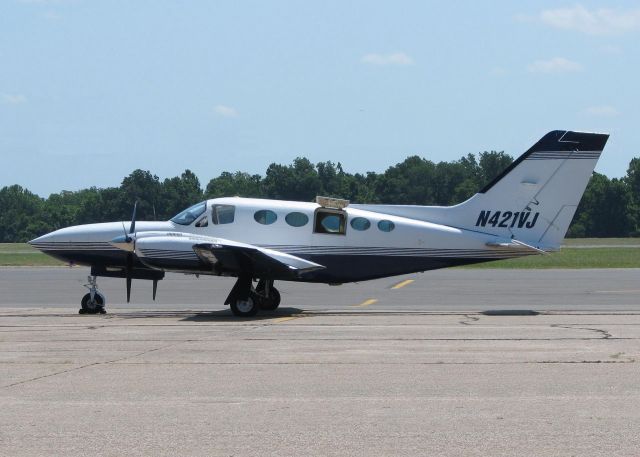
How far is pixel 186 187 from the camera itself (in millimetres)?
77000

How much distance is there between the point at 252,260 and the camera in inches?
793

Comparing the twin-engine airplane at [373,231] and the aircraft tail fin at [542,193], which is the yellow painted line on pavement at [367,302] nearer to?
the twin-engine airplane at [373,231]

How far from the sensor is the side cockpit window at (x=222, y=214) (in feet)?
70.3

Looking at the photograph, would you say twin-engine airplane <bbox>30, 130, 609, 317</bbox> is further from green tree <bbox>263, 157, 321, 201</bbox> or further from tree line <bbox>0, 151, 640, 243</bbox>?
green tree <bbox>263, 157, 321, 201</bbox>

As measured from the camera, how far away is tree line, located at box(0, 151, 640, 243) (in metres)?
74.7

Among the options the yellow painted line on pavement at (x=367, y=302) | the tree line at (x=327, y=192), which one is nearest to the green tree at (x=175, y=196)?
the tree line at (x=327, y=192)

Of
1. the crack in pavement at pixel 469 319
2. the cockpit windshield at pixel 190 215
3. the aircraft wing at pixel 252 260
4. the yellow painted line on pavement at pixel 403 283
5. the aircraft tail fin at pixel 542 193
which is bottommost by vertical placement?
the yellow painted line on pavement at pixel 403 283

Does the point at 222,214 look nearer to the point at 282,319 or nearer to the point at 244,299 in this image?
the point at 244,299

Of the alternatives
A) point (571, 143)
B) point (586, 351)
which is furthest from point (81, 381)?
point (571, 143)

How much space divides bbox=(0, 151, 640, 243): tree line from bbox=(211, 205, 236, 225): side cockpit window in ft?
146

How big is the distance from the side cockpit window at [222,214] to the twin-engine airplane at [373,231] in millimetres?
23

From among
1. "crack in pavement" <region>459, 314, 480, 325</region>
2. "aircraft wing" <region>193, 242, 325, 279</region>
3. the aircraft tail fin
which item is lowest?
"crack in pavement" <region>459, 314, 480, 325</region>

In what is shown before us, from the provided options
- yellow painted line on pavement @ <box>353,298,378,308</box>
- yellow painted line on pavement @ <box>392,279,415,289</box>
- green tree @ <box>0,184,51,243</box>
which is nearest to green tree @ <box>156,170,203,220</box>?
green tree @ <box>0,184,51,243</box>

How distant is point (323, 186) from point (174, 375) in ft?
269
